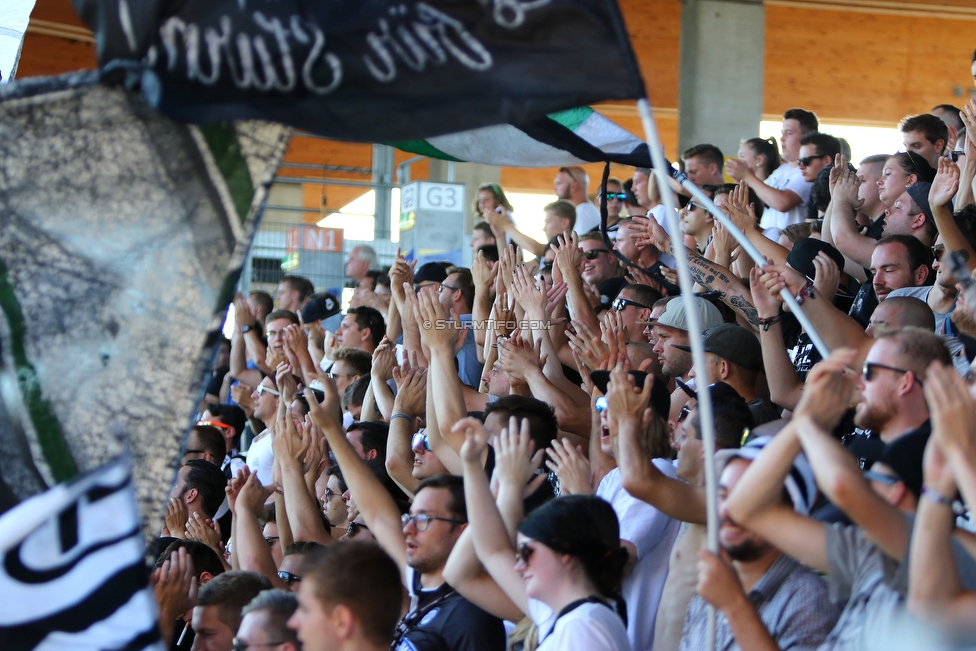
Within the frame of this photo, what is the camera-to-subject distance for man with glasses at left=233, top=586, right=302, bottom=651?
3150mm

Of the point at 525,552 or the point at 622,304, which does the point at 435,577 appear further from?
the point at 622,304

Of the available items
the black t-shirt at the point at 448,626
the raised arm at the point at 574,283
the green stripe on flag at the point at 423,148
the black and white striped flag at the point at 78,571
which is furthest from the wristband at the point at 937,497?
the raised arm at the point at 574,283

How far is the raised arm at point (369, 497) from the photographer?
4.00m

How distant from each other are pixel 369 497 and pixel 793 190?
4.57 m

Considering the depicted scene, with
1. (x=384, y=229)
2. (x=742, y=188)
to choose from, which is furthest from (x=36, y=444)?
(x=384, y=229)

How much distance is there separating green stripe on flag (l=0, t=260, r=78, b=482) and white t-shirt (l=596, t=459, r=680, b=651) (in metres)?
1.85

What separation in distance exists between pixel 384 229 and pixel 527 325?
6.58 m

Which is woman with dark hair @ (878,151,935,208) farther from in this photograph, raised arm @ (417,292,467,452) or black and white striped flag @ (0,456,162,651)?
black and white striped flag @ (0,456,162,651)

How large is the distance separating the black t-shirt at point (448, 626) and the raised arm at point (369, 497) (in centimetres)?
29

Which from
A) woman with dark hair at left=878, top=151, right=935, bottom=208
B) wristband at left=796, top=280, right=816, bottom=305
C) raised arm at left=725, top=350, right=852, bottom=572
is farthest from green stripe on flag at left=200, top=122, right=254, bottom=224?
woman with dark hair at left=878, top=151, right=935, bottom=208

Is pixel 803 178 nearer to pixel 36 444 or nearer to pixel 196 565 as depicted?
pixel 196 565

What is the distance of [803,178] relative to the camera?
298 inches

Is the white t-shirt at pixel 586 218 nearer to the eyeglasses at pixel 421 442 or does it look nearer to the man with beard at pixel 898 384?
the eyeglasses at pixel 421 442

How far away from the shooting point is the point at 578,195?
366 inches
